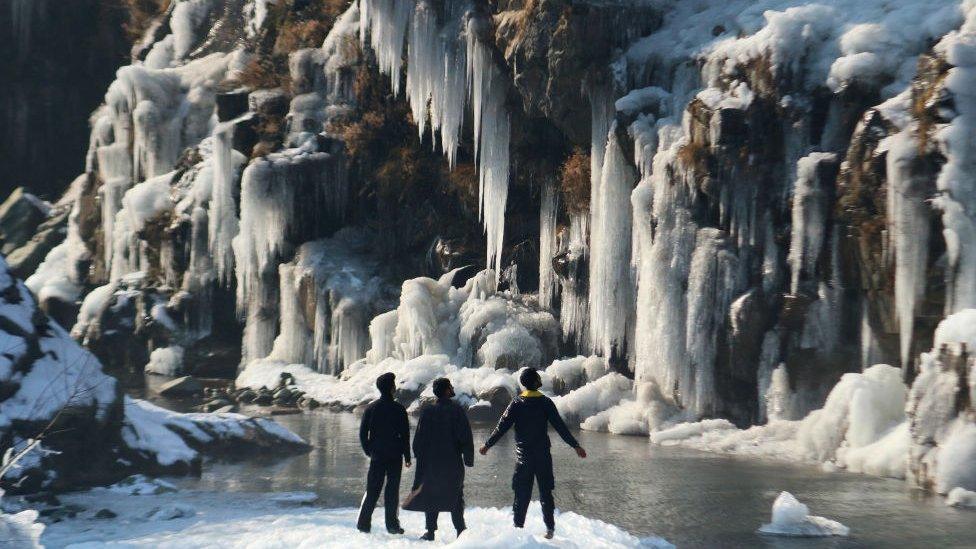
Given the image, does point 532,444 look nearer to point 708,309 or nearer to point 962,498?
point 962,498

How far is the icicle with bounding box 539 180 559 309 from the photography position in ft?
103

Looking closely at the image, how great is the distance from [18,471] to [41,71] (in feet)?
131

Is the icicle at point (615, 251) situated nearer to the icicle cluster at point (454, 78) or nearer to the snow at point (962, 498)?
the icicle cluster at point (454, 78)

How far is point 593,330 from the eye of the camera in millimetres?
28344

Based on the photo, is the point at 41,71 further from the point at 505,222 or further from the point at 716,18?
the point at 716,18

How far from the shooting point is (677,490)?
1703 centimetres

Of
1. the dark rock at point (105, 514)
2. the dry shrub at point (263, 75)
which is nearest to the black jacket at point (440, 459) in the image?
the dark rock at point (105, 514)

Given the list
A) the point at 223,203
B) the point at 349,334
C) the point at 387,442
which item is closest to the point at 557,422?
the point at 387,442

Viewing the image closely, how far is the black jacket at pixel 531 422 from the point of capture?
12.2m

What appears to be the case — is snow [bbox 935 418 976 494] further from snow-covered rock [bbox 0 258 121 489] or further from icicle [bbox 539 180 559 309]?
icicle [bbox 539 180 559 309]

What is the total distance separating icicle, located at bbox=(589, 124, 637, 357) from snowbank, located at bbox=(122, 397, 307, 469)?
7531 mm

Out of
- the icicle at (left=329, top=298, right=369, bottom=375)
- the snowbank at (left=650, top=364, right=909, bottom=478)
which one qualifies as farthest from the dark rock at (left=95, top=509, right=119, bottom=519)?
the icicle at (left=329, top=298, right=369, bottom=375)

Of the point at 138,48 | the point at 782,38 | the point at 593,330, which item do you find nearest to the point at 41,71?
the point at 138,48

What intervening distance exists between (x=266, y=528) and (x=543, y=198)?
1941cm
